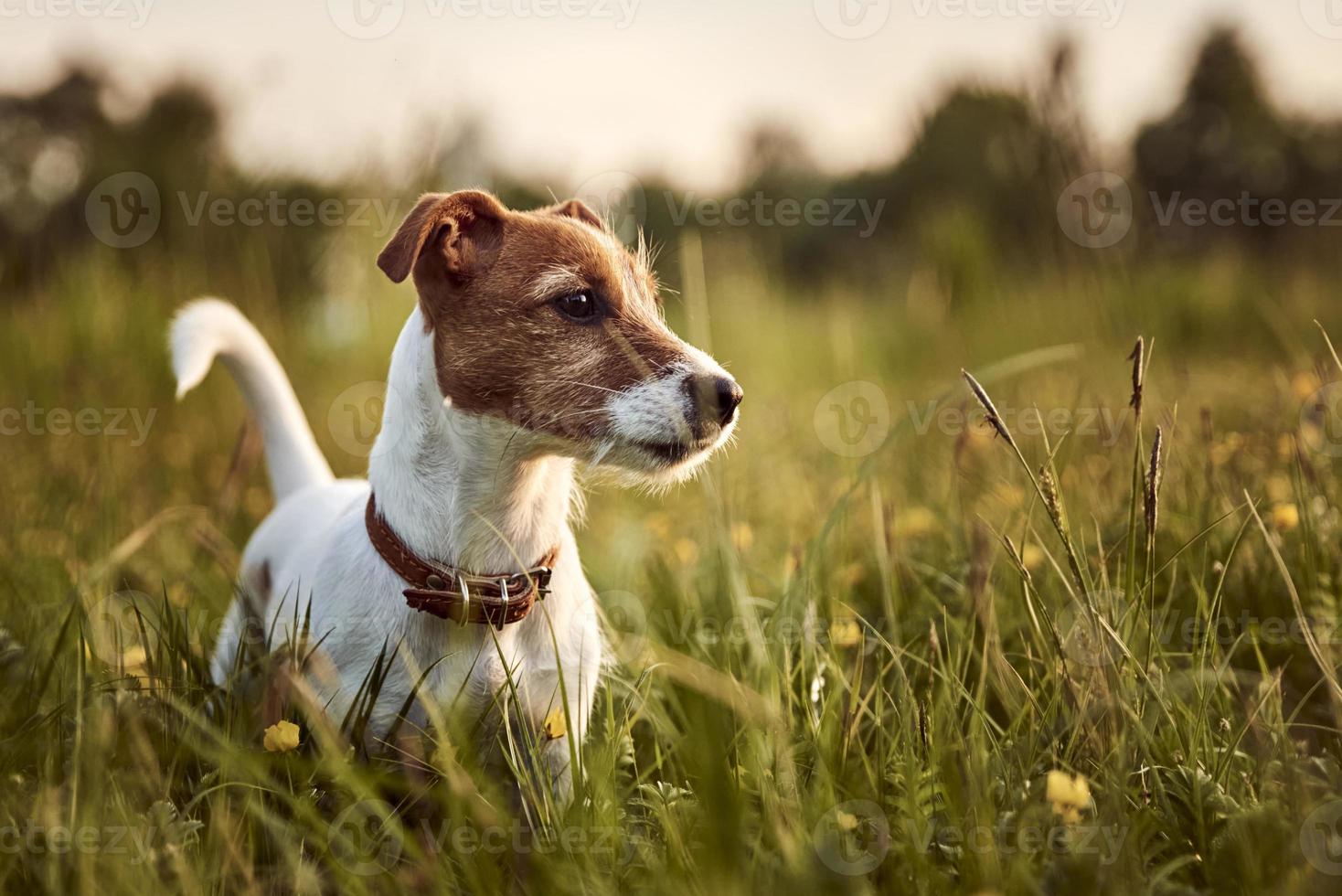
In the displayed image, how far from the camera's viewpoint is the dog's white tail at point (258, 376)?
9.88 ft

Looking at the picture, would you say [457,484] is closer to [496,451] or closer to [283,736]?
[496,451]

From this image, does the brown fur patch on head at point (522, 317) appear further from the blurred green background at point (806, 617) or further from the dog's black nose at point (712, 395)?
the blurred green background at point (806, 617)

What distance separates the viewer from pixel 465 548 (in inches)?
A: 91.3

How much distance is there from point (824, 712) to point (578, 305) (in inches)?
45.0

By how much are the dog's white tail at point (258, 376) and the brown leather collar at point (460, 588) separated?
1.10m

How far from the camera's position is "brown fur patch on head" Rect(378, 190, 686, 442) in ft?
7.50

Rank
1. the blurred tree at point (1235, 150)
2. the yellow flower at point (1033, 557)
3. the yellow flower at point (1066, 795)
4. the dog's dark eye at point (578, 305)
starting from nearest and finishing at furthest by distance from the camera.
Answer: the yellow flower at point (1066, 795), the dog's dark eye at point (578, 305), the yellow flower at point (1033, 557), the blurred tree at point (1235, 150)

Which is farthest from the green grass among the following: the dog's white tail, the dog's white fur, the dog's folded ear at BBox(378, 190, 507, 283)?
the dog's folded ear at BBox(378, 190, 507, 283)

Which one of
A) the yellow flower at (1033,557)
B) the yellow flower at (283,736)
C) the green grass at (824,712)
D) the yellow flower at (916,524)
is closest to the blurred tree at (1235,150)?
the green grass at (824,712)

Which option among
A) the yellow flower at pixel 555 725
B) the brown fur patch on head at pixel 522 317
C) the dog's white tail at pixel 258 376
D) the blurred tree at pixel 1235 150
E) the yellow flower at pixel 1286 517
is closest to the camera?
the yellow flower at pixel 555 725

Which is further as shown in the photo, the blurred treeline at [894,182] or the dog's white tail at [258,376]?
the blurred treeline at [894,182]

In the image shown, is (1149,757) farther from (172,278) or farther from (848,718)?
(172,278)

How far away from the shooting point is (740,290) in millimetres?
9648

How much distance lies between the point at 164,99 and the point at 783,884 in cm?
1052
